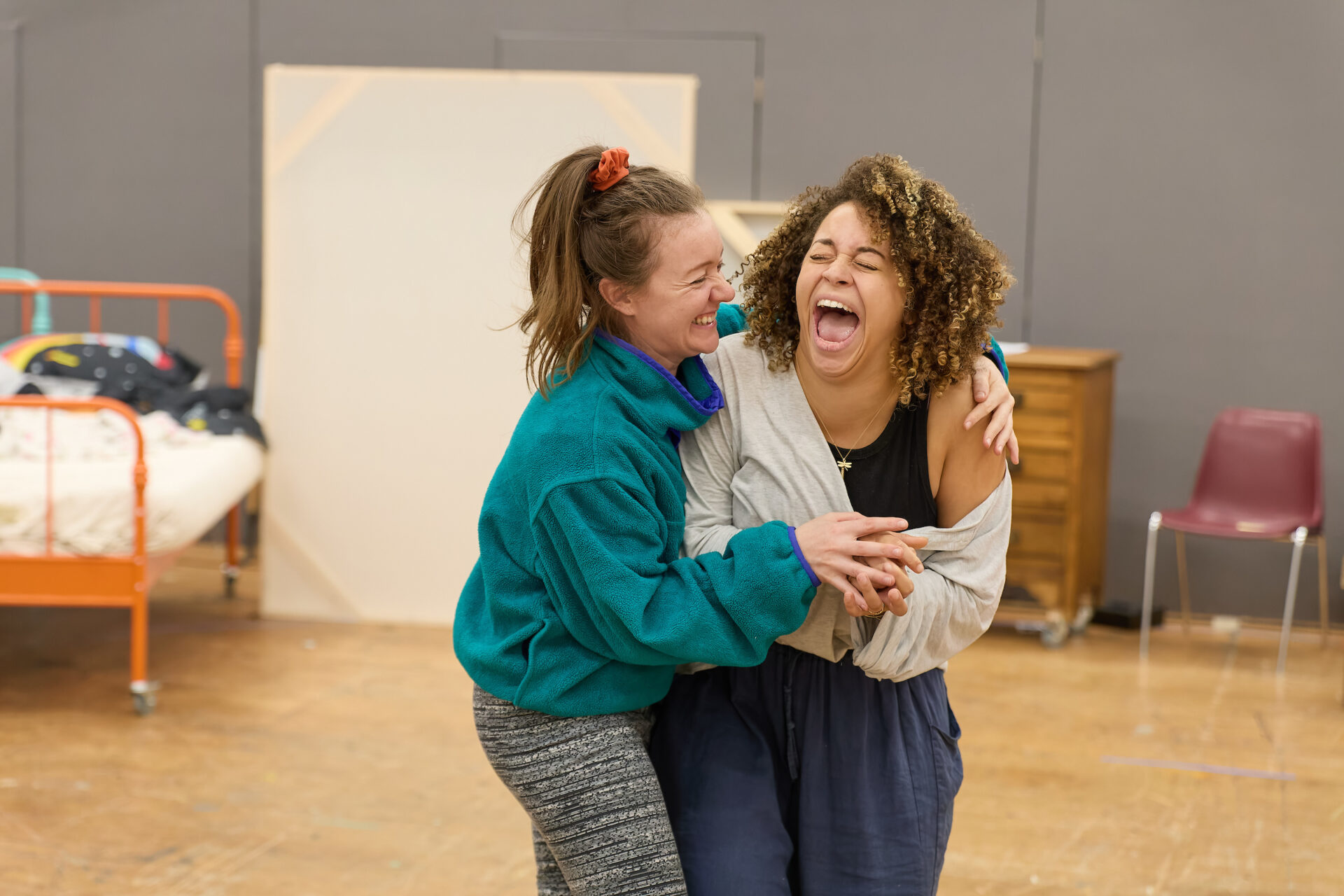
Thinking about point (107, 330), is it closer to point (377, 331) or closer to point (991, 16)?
point (377, 331)

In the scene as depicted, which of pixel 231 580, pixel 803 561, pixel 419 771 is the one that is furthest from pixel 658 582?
pixel 231 580

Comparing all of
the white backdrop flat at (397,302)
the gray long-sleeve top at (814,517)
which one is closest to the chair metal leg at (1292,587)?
the white backdrop flat at (397,302)

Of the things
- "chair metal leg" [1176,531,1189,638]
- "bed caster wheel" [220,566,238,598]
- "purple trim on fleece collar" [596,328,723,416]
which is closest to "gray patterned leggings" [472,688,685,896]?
"purple trim on fleece collar" [596,328,723,416]

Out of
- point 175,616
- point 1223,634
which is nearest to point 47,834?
point 175,616

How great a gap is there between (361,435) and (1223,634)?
11.7ft

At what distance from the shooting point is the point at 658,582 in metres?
1.57

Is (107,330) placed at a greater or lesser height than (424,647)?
greater

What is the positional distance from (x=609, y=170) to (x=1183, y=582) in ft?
14.2

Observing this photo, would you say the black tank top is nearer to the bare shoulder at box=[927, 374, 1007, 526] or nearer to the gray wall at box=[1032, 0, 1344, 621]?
the bare shoulder at box=[927, 374, 1007, 526]

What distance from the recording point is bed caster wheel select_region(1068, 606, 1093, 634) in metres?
5.04

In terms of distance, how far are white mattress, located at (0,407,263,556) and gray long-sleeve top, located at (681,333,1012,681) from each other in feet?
8.58

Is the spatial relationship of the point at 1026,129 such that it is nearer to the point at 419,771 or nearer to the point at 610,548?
the point at 419,771

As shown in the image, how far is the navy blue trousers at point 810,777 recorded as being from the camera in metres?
1.70

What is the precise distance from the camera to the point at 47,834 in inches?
117
